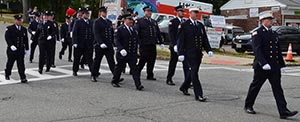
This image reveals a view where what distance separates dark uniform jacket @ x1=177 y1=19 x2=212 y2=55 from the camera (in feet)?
29.4

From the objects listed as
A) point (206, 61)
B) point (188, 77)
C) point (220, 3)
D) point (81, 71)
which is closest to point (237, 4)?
point (220, 3)

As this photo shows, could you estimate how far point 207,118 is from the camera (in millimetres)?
7441

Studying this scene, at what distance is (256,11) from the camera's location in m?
45.6

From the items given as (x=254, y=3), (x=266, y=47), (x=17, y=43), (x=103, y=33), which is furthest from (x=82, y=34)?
(x=254, y=3)

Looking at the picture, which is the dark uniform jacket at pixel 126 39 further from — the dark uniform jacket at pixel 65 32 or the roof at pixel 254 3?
the roof at pixel 254 3

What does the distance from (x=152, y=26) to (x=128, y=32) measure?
1.24 m

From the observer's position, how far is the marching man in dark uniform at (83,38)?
12125mm

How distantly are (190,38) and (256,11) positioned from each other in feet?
125

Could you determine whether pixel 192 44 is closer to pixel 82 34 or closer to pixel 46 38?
pixel 82 34

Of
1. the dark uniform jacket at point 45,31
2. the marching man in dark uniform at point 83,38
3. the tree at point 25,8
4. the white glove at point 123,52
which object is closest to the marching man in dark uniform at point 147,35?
the white glove at point 123,52

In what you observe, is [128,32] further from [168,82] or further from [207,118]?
[207,118]

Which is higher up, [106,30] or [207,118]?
[106,30]

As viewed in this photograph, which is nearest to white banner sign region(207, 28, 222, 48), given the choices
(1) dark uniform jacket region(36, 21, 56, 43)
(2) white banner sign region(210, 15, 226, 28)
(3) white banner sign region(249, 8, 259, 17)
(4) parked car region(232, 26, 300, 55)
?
(2) white banner sign region(210, 15, 226, 28)

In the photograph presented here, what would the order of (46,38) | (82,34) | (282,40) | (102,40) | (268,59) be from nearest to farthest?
(268,59), (102,40), (82,34), (46,38), (282,40)
